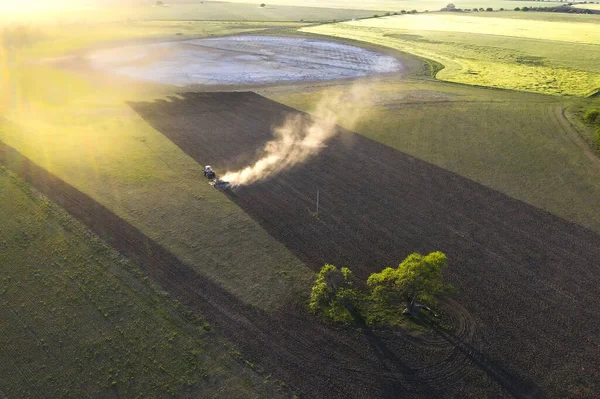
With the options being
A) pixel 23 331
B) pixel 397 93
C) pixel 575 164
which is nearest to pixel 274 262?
pixel 23 331

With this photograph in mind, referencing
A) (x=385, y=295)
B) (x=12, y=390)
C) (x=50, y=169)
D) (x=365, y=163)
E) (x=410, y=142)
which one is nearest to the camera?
(x=12, y=390)

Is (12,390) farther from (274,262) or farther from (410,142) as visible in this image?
(410,142)

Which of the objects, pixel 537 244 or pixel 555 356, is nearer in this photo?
pixel 555 356

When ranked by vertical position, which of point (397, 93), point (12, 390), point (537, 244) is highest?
point (397, 93)

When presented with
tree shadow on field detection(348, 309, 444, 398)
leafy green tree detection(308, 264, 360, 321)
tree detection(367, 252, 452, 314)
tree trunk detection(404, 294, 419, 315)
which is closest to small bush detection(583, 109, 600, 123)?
tree detection(367, 252, 452, 314)

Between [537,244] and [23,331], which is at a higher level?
[537,244]

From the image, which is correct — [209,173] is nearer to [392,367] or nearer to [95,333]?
[95,333]
